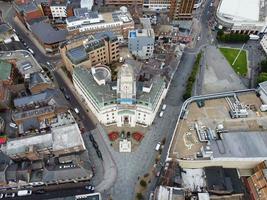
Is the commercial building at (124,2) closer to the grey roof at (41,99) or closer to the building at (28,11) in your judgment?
the building at (28,11)

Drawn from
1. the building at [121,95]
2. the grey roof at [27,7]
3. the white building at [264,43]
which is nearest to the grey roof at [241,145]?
the building at [121,95]

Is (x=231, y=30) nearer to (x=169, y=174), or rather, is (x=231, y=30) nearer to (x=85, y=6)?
(x=85, y=6)

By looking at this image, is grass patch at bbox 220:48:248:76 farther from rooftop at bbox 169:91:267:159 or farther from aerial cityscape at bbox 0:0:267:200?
rooftop at bbox 169:91:267:159

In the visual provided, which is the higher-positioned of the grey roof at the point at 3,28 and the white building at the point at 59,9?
the white building at the point at 59,9

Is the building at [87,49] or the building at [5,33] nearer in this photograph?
the building at [87,49]

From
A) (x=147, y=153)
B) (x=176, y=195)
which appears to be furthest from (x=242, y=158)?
(x=147, y=153)
